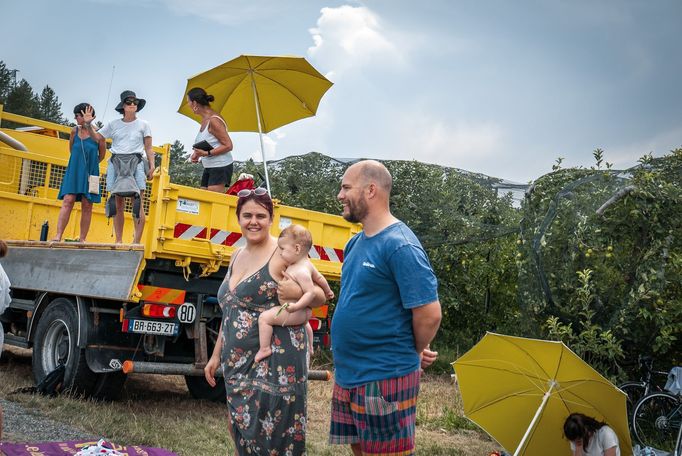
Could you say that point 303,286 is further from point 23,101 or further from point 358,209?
point 23,101

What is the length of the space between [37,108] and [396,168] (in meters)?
38.4

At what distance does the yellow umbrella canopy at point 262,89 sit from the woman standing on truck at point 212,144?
19.8 inches

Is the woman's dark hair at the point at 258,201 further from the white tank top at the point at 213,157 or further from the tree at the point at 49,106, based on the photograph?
the tree at the point at 49,106

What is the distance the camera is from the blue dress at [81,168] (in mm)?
7891

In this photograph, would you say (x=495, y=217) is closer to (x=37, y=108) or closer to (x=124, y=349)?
(x=124, y=349)

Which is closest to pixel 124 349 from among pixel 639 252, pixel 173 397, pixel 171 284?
pixel 171 284

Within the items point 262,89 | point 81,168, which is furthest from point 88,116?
point 262,89

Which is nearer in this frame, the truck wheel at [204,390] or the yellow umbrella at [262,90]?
the yellow umbrella at [262,90]

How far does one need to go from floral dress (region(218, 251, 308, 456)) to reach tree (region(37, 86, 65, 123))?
46.1 meters

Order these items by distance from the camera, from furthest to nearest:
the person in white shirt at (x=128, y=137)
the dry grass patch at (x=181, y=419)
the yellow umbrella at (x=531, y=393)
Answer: the person in white shirt at (x=128, y=137) → the dry grass patch at (x=181, y=419) → the yellow umbrella at (x=531, y=393)

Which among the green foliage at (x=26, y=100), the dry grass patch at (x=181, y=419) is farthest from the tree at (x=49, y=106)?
the dry grass patch at (x=181, y=419)

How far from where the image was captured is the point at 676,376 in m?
6.64

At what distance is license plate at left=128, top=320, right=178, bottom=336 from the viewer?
654 centimetres

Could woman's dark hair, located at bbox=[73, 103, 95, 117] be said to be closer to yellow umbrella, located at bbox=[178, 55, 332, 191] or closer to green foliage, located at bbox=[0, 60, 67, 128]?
yellow umbrella, located at bbox=[178, 55, 332, 191]
